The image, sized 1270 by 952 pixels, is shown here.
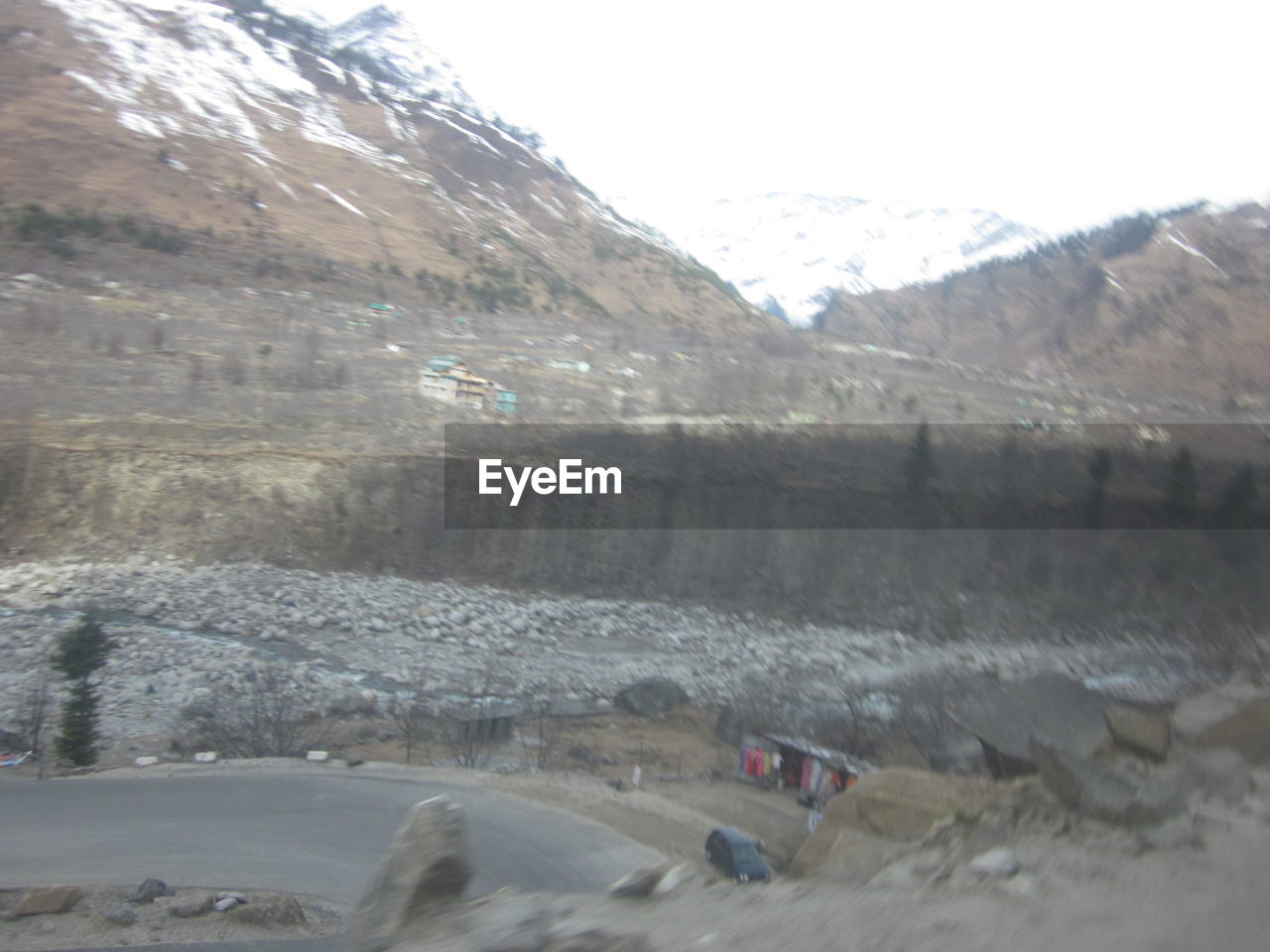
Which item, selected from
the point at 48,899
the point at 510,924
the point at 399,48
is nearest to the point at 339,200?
the point at 48,899

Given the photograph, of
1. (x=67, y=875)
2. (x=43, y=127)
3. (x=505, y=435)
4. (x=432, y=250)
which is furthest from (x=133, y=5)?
(x=67, y=875)

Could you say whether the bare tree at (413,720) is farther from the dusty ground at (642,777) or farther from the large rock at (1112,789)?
the large rock at (1112,789)

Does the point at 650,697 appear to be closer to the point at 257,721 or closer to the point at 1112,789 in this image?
the point at 257,721

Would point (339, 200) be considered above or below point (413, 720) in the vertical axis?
above

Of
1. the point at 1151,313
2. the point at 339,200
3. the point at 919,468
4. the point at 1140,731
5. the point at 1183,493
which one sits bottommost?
the point at 1140,731

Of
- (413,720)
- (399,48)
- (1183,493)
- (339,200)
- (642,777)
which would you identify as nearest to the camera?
(642,777)

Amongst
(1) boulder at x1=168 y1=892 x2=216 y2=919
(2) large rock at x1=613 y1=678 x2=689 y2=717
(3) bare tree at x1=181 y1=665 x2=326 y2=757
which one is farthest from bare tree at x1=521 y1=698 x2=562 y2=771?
(1) boulder at x1=168 y1=892 x2=216 y2=919
